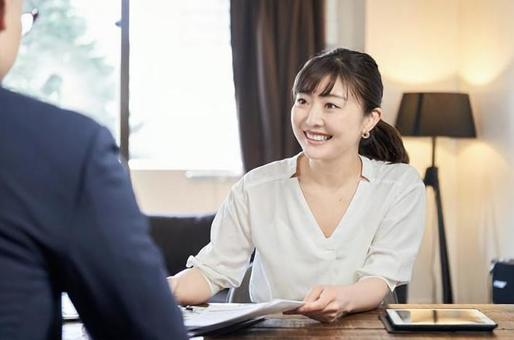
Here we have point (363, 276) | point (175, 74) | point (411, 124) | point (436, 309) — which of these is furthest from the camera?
point (175, 74)

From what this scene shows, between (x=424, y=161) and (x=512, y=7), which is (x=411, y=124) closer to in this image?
(x=424, y=161)

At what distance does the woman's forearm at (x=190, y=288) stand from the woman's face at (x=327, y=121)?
1.30ft

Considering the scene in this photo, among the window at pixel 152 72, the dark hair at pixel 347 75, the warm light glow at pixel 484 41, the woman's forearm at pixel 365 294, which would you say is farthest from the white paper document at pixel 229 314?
the window at pixel 152 72

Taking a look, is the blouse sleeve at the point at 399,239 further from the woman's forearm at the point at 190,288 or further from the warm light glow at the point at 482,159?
the warm light glow at the point at 482,159

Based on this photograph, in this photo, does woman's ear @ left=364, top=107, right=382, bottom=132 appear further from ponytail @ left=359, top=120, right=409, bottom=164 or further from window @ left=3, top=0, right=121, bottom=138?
window @ left=3, top=0, right=121, bottom=138

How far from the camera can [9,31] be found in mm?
637

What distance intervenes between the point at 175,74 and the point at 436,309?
3125 millimetres

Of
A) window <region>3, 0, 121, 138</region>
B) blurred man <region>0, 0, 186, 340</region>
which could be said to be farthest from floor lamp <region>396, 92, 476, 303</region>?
blurred man <region>0, 0, 186, 340</region>

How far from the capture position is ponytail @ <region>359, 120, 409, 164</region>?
201 centimetres

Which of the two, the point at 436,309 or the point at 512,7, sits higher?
the point at 512,7

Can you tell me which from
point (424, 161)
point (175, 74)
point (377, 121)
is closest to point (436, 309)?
point (377, 121)

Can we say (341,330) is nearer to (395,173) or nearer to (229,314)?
(229,314)

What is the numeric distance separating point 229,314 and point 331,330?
19 centimetres

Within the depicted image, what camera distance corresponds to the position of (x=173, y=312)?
0.66 metres
